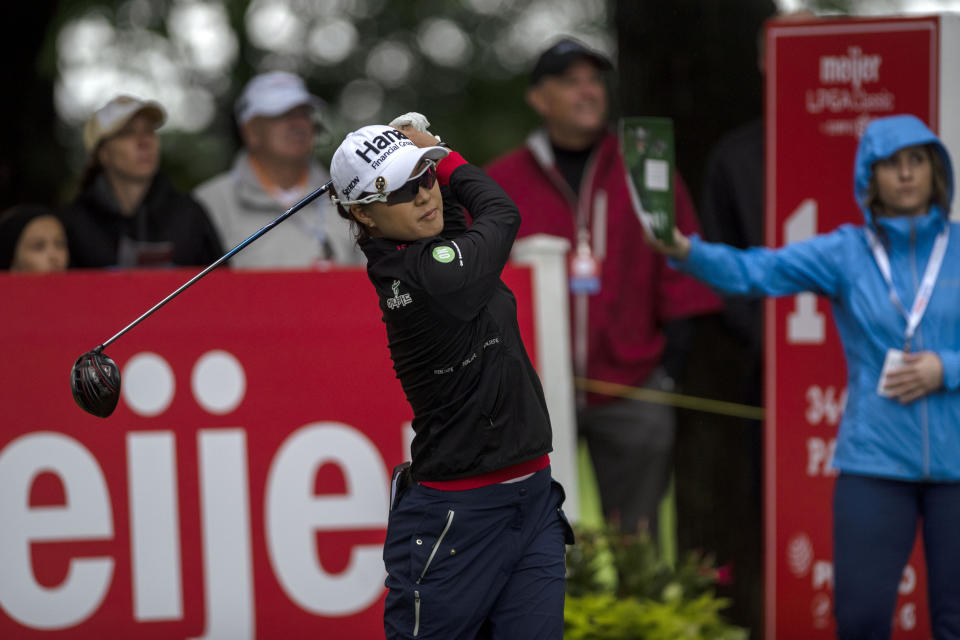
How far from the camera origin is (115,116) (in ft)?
19.7

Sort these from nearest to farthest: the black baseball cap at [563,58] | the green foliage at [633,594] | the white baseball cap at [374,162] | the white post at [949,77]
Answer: the white baseball cap at [374,162]
the green foliage at [633,594]
the white post at [949,77]
the black baseball cap at [563,58]

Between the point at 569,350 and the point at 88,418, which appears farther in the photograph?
the point at 569,350

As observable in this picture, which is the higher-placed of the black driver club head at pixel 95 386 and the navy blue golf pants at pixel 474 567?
the black driver club head at pixel 95 386

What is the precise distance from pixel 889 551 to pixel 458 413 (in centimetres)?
180

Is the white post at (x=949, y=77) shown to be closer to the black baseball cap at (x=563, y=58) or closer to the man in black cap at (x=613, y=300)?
the man in black cap at (x=613, y=300)

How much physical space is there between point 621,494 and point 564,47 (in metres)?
2.32

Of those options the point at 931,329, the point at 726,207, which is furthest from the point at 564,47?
the point at 931,329

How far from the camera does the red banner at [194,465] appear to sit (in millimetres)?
5230

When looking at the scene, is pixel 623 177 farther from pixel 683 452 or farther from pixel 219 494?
pixel 219 494

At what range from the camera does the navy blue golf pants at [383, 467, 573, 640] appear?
3719 mm

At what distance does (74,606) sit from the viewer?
205 inches

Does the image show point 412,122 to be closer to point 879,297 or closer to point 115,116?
point 879,297

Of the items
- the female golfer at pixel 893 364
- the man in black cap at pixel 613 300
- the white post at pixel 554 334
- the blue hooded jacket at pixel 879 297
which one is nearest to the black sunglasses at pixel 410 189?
the female golfer at pixel 893 364

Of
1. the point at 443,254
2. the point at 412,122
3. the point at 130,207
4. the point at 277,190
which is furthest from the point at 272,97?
the point at 443,254
